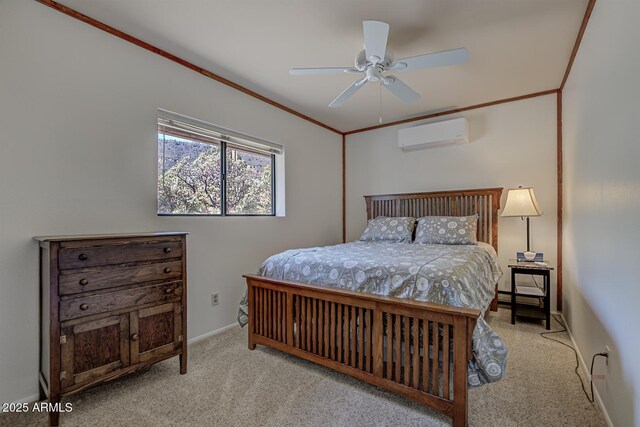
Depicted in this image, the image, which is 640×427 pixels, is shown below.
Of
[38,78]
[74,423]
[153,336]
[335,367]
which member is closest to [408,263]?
[335,367]

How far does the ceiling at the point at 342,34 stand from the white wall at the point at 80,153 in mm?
239

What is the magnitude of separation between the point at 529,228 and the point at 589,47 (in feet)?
6.49

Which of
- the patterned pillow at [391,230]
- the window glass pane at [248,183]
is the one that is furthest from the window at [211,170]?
the patterned pillow at [391,230]

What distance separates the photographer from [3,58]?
170cm

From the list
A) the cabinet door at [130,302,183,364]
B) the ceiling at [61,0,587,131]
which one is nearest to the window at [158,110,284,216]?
the ceiling at [61,0,587,131]

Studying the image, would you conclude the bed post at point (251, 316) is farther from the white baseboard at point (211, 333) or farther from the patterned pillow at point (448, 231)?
the patterned pillow at point (448, 231)

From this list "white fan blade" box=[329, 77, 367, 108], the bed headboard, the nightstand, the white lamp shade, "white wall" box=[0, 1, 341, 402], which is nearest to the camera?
"white wall" box=[0, 1, 341, 402]

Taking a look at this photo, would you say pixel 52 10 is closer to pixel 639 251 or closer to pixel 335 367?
pixel 335 367

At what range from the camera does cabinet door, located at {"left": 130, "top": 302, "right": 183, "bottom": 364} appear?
1874 millimetres

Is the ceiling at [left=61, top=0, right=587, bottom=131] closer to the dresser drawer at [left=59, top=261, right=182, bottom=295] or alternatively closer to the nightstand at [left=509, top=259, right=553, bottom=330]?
the dresser drawer at [left=59, top=261, right=182, bottom=295]

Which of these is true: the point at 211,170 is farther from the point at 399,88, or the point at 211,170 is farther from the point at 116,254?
the point at 399,88

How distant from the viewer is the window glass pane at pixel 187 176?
2.57 metres

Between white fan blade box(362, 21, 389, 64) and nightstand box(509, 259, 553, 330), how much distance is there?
2.39 metres

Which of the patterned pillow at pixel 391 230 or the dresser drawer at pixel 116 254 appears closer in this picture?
the dresser drawer at pixel 116 254
